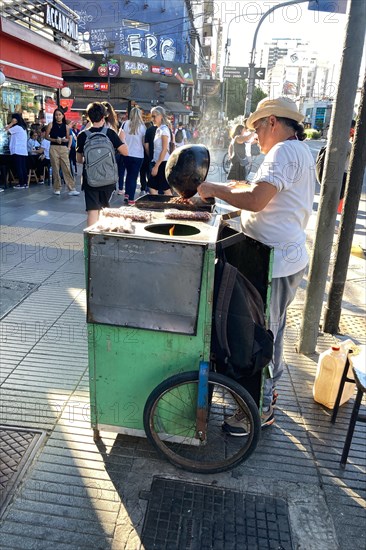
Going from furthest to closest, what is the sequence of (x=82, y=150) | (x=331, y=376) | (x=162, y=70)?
(x=162, y=70), (x=82, y=150), (x=331, y=376)

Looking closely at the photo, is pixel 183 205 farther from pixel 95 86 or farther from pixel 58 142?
pixel 95 86

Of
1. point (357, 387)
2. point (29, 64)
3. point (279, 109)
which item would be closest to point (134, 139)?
point (29, 64)

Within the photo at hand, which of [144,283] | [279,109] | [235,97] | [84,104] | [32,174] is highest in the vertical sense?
[235,97]

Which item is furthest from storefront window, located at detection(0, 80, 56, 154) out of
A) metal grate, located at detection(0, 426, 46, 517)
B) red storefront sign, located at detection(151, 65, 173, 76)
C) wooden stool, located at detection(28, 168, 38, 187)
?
red storefront sign, located at detection(151, 65, 173, 76)

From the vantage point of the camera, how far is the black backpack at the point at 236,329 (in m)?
2.37

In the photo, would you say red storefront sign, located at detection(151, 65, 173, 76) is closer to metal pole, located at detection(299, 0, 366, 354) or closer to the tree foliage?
metal pole, located at detection(299, 0, 366, 354)

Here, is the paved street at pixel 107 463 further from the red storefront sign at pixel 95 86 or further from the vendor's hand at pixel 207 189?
the red storefront sign at pixel 95 86

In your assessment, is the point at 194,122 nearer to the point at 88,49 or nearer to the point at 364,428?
the point at 88,49

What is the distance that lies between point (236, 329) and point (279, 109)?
132 centimetres

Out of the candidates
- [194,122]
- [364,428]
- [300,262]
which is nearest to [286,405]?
[364,428]

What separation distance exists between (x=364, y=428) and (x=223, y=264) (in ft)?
5.70

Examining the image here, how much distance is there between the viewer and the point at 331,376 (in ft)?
10.5

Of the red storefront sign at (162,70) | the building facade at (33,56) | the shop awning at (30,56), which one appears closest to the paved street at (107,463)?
the building facade at (33,56)

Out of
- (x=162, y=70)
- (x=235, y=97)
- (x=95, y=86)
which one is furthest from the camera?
(x=235, y=97)
